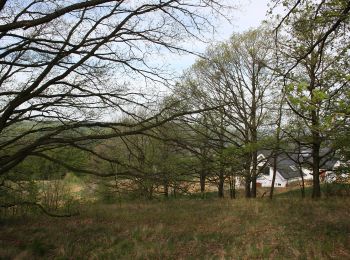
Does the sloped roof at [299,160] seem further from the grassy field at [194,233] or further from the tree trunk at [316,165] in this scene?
the grassy field at [194,233]

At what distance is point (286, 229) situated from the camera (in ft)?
33.6

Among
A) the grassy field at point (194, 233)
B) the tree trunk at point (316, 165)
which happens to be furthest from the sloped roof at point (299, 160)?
the grassy field at point (194, 233)

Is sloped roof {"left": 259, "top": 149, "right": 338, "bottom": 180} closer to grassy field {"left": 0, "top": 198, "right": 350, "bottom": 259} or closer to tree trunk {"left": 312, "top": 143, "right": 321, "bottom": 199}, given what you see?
tree trunk {"left": 312, "top": 143, "right": 321, "bottom": 199}

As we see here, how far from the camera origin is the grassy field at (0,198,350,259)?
8820mm

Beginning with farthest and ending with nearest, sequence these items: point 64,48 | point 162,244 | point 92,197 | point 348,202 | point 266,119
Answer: point 92,197
point 266,119
point 348,202
point 162,244
point 64,48

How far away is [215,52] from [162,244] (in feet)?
42.1

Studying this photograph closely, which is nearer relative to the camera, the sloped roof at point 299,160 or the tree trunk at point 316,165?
the tree trunk at point 316,165

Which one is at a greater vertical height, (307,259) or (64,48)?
(64,48)

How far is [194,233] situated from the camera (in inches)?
427

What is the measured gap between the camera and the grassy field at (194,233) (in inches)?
347

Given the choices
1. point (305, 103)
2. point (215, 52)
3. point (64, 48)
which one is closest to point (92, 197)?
point (215, 52)

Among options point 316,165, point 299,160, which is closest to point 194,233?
point 316,165

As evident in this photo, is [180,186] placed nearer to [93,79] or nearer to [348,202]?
[93,79]

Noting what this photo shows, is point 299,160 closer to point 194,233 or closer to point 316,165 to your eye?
point 316,165
